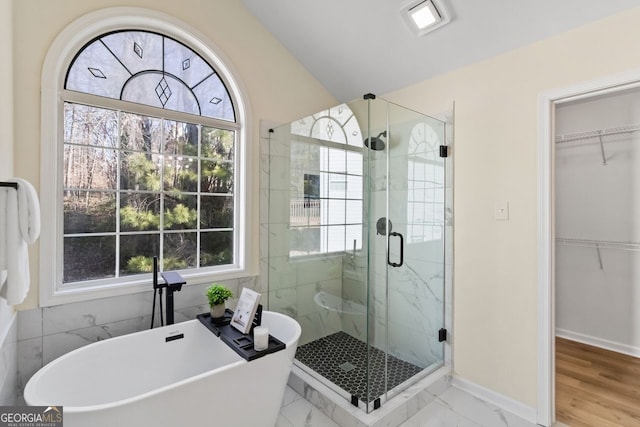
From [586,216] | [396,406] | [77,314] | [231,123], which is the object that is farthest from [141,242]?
[586,216]

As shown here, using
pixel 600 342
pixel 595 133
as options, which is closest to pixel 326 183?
pixel 595 133

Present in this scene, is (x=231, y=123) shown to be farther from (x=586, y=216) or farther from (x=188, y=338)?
(x=586, y=216)

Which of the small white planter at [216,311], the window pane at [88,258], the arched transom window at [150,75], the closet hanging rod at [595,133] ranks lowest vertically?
the small white planter at [216,311]

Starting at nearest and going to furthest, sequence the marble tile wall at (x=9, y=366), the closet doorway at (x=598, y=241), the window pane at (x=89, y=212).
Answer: the marble tile wall at (x=9, y=366) → the window pane at (x=89, y=212) → the closet doorway at (x=598, y=241)

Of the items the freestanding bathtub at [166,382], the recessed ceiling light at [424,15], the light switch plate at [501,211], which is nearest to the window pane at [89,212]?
the freestanding bathtub at [166,382]

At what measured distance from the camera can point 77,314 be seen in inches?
76.5

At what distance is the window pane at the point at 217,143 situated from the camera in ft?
8.32

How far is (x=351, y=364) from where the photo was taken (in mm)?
2338

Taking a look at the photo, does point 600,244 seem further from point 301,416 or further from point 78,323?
point 78,323

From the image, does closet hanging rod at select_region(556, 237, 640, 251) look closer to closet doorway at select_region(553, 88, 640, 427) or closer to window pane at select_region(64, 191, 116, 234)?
closet doorway at select_region(553, 88, 640, 427)

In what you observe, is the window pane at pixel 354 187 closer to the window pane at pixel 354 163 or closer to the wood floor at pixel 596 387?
the window pane at pixel 354 163

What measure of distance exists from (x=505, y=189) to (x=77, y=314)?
2.89 metres

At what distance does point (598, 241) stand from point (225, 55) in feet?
12.5

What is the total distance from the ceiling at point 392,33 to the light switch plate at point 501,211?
104 cm
